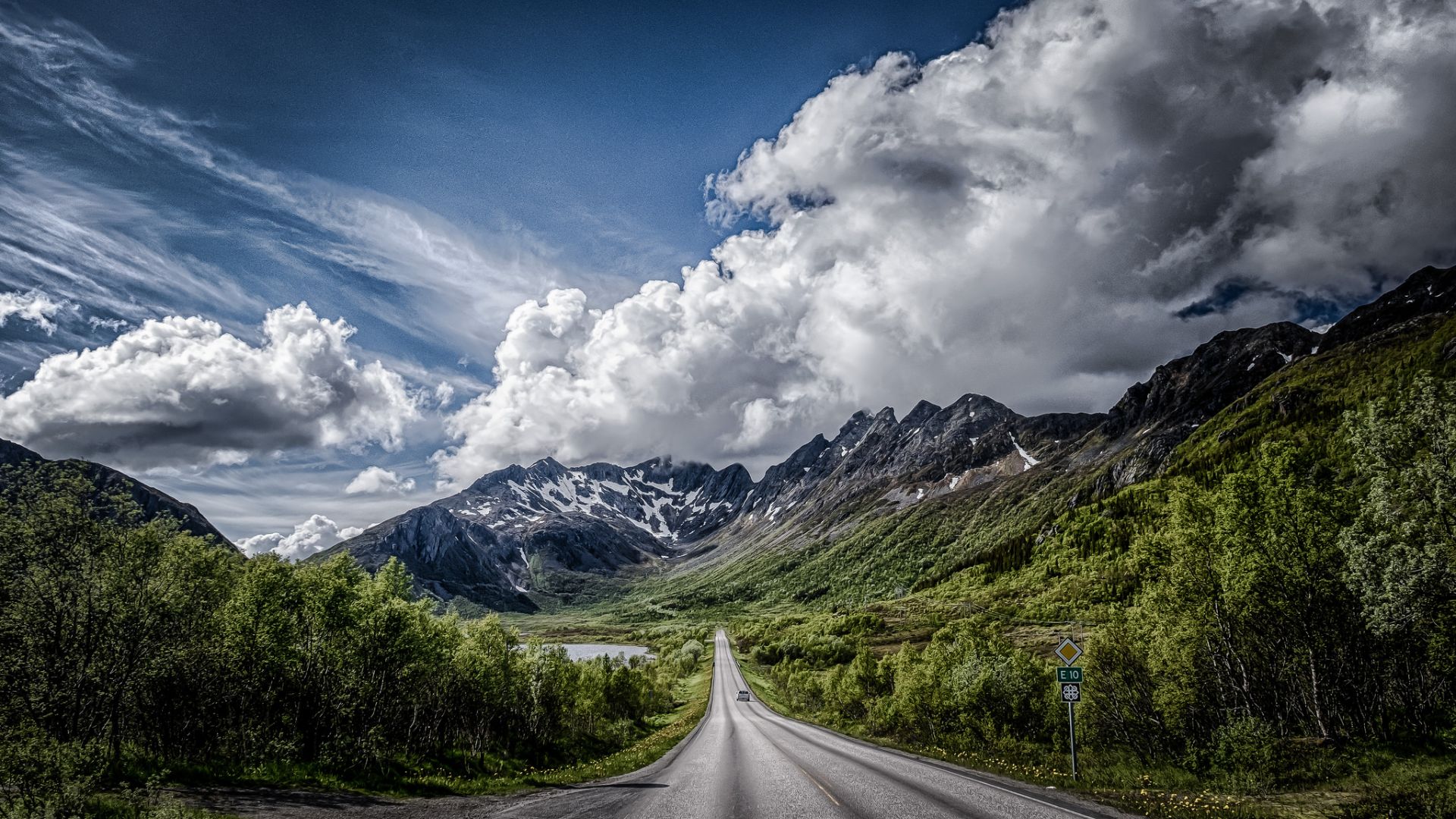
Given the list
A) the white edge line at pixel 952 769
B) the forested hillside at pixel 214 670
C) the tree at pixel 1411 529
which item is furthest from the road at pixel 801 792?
the tree at pixel 1411 529

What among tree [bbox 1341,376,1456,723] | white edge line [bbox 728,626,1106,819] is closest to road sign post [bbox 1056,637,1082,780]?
white edge line [bbox 728,626,1106,819]

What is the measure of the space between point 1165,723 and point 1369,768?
15.6 m

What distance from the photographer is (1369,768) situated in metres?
18.8

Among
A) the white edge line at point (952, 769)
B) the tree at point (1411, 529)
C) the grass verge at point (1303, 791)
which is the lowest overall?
the white edge line at point (952, 769)

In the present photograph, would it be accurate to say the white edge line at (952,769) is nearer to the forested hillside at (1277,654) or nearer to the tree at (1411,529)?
the forested hillside at (1277,654)

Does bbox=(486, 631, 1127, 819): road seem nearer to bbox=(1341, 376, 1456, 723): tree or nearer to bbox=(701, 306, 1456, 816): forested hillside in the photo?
bbox=(701, 306, 1456, 816): forested hillside

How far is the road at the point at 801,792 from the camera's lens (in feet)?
56.5

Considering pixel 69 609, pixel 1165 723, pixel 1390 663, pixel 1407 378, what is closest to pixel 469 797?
pixel 69 609

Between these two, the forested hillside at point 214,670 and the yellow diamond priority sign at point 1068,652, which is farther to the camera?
the yellow diamond priority sign at point 1068,652

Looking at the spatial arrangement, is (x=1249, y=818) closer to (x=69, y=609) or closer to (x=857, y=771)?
(x=857, y=771)

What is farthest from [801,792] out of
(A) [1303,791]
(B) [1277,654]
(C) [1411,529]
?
(B) [1277,654]

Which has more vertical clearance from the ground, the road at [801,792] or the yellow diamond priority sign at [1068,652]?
the yellow diamond priority sign at [1068,652]

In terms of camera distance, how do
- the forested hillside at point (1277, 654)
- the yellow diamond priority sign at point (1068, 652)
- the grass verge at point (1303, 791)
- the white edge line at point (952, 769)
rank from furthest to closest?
1. the yellow diamond priority sign at point (1068, 652)
2. the forested hillside at point (1277, 654)
3. the white edge line at point (952, 769)
4. the grass verge at point (1303, 791)

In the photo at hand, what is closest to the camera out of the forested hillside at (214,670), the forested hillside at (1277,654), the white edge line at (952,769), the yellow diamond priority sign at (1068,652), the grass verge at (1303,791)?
the grass verge at (1303,791)
